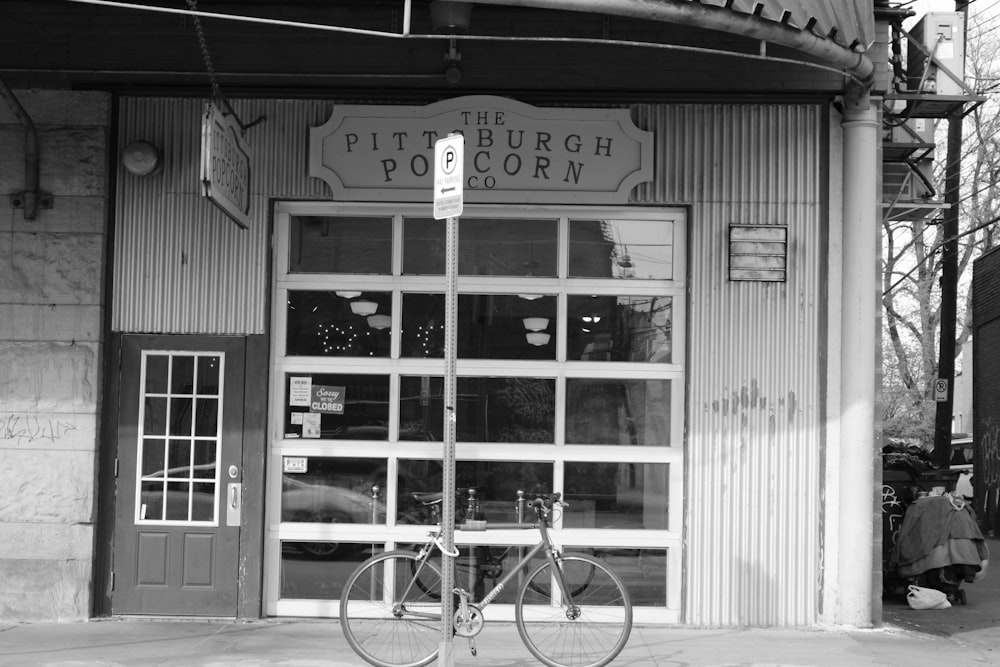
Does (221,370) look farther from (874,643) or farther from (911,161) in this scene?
(911,161)

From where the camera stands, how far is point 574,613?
267 inches

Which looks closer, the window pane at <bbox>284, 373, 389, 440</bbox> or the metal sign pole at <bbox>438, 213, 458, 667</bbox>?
the metal sign pole at <bbox>438, 213, 458, 667</bbox>

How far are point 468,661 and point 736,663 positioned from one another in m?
1.76

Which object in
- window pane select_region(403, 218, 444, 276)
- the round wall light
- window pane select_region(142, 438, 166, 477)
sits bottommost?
window pane select_region(142, 438, 166, 477)

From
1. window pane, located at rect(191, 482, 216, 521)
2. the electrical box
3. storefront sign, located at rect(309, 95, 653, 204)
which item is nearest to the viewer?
window pane, located at rect(191, 482, 216, 521)

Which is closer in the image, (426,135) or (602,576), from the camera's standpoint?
(602,576)

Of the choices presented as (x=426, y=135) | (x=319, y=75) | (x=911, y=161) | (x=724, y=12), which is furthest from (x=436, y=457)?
(x=911, y=161)

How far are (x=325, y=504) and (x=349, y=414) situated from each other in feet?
2.36

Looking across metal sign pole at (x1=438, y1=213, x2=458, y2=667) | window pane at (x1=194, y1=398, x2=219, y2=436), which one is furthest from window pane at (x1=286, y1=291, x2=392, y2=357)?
metal sign pole at (x1=438, y1=213, x2=458, y2=667)

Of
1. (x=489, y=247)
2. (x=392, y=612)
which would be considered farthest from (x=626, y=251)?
(x=392, y=612)

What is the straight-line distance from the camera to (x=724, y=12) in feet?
22.8

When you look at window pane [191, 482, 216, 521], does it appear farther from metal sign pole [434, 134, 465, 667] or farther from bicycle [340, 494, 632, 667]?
metal sign pole [434, 134, 465, 667]

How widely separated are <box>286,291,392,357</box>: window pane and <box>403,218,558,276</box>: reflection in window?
1.34 feet

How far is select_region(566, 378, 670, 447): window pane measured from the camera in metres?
8.68
